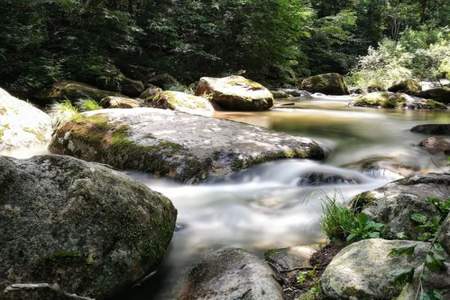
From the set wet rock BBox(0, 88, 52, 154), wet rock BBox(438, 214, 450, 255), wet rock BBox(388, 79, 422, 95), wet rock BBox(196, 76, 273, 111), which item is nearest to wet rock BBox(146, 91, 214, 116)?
wet rock BBox(196, 76, 273, 111)

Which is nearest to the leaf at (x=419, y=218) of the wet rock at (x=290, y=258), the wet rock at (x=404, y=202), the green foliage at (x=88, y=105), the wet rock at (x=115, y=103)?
the wet rock at (x=404, y=202)

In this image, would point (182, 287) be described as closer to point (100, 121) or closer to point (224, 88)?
point (100, 121)

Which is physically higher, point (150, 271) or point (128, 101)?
point (128, 101)

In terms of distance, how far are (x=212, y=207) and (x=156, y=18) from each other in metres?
12.9

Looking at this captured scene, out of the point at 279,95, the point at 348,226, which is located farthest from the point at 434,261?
the point at 279,95

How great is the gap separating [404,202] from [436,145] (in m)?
4.08

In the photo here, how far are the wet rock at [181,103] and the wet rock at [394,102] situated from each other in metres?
6.32

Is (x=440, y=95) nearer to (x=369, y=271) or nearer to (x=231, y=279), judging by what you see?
(x=369, y=271)

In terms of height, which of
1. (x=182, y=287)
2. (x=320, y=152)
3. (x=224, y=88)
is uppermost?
(x=224, y=88)

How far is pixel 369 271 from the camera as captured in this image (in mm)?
2451

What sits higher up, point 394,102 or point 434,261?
point 394,102

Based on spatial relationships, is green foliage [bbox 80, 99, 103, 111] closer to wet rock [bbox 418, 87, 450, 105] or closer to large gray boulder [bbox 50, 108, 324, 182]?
large gray boulder [bbox 50, 108, 324, 182]

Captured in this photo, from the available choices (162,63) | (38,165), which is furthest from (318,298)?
(162,63)

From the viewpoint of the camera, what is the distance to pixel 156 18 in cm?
1590
